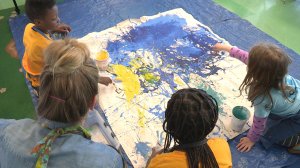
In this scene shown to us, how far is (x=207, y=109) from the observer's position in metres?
0.99

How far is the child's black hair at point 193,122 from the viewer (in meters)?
0.98

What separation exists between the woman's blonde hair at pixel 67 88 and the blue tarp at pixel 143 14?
1550mm

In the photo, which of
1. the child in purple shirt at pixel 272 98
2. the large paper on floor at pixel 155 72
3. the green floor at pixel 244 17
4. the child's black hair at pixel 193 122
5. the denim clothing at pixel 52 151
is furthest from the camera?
the green floor at pixel 244 17

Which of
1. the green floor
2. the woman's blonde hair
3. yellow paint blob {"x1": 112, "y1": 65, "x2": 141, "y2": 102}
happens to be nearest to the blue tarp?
the green floor

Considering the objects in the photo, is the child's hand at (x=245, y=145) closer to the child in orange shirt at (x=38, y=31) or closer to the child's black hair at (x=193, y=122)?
the child's black hair at (x=193, y=122)

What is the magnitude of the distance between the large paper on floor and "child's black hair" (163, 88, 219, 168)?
1.90 ft

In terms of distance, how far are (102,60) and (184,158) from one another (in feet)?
3.85

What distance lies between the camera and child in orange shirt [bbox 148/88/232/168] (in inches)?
38.6

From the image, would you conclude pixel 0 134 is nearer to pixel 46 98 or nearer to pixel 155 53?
pixel 46 98

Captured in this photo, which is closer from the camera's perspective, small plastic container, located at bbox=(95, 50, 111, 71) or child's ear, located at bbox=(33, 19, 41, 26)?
child's ear, located at bbox=(33, 19, 41, 26)

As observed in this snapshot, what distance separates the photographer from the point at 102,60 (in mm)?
1971

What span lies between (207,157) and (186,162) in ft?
0.26

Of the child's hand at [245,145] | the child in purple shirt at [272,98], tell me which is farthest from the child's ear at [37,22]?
the child's hand at [245,145]

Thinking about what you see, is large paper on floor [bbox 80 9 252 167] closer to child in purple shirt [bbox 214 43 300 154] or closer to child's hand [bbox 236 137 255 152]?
child's hand [bbox 236 137 255 152]
